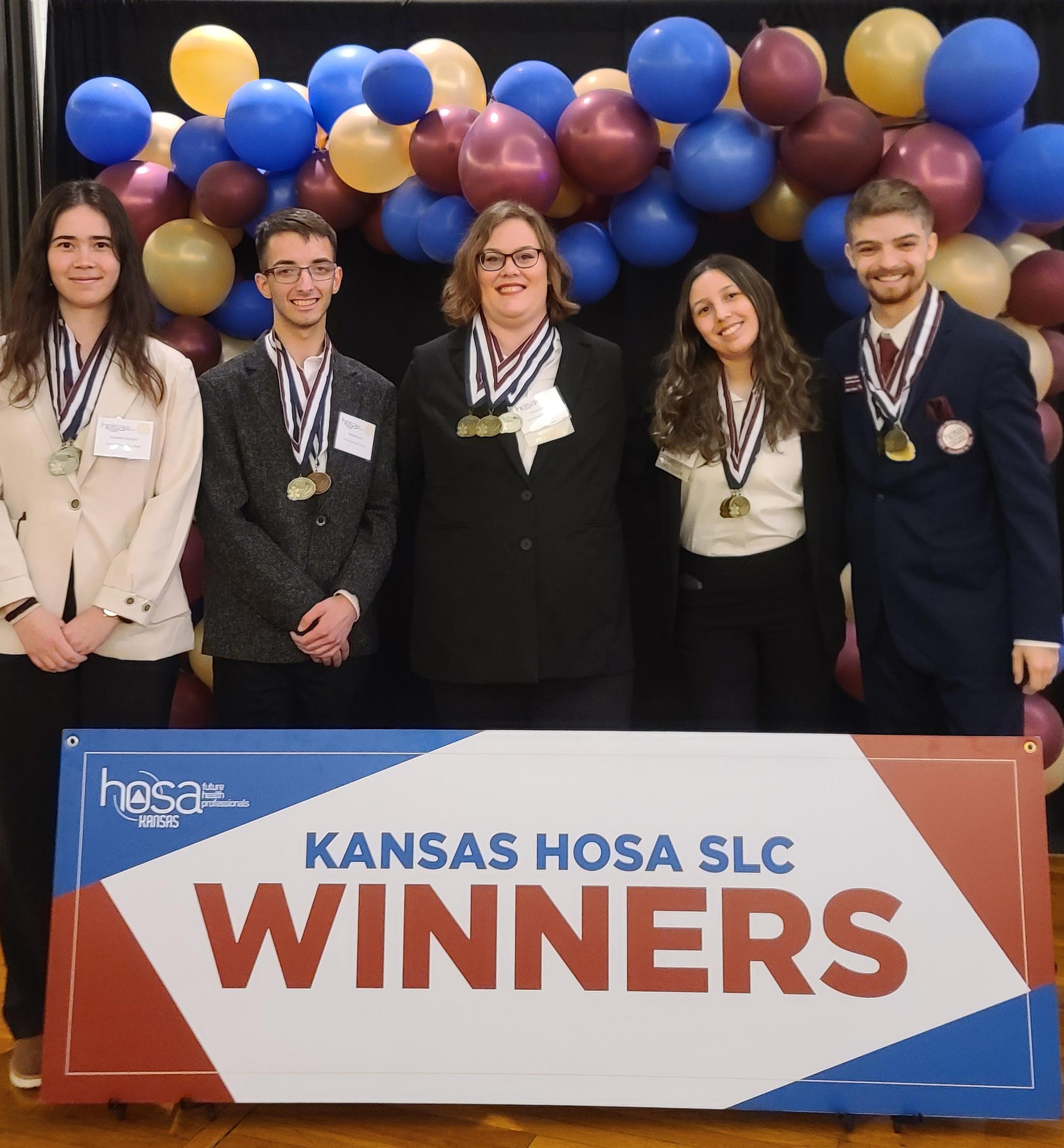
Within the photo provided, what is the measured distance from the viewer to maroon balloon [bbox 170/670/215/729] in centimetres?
308

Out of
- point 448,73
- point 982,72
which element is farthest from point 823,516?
point 448,73

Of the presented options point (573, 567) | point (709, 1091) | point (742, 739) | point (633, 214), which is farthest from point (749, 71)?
point (709, 1091)

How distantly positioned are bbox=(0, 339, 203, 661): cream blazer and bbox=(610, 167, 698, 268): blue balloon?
53.5 inches

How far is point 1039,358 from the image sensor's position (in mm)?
2779

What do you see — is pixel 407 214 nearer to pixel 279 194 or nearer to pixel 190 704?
pixel 279 194

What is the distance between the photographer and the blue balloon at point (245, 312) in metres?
3.08

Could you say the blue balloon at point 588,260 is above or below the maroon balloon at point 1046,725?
above

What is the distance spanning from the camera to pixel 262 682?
226 centimetres

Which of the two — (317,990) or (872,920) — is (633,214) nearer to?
(872,920)

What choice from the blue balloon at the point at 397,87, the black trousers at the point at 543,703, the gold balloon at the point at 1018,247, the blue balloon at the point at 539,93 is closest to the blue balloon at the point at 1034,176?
the gold balloon at the point at 1018,247

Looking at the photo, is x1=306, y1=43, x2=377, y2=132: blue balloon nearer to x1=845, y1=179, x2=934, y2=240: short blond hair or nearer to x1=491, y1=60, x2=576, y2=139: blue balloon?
x1=491, y1=60, x2=576, y2=139: blue balloon

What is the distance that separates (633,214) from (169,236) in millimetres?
1260

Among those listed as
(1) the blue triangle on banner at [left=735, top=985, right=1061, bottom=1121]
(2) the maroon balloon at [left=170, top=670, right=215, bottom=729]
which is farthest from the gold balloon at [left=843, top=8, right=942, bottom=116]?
(2) the maroon balloon at [left=170, top=670, right=215, bottom=729]

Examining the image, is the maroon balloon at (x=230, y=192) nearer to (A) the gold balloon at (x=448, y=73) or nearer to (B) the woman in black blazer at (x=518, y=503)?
(A) the gold balloon at (x=448, y=73)
